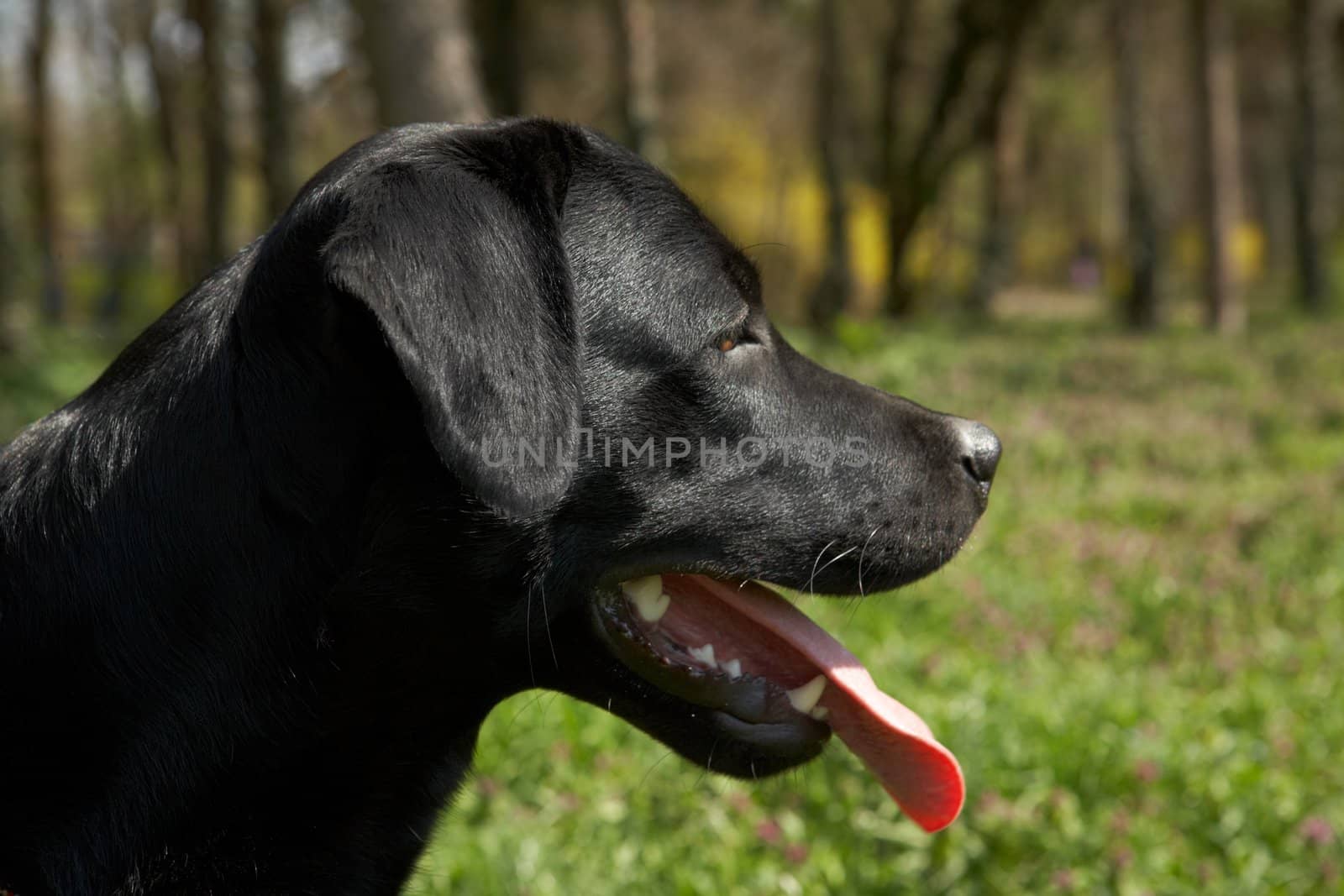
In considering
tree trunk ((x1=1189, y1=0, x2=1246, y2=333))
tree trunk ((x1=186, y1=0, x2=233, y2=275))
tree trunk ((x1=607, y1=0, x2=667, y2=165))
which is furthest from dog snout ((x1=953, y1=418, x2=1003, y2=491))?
tree trunk ((x1=186, y1=0, x2=233, y2=275))

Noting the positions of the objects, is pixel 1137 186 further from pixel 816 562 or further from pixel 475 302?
pixel 475 302

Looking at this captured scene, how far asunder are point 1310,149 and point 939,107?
17.4 feet

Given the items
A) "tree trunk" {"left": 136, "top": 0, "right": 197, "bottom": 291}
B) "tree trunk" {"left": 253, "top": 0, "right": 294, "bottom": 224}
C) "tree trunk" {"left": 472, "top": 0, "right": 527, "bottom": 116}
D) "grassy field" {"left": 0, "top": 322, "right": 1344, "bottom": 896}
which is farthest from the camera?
"tree trunk" {"left": 136, "top": 0, "right": 197, "bottom": 291}

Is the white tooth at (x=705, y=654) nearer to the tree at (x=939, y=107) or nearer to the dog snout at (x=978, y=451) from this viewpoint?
the dog snout at (x=978, y=451)

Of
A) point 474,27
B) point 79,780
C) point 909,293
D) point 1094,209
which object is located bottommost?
point 1094,209

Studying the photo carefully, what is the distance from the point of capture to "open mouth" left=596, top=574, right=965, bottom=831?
225cm

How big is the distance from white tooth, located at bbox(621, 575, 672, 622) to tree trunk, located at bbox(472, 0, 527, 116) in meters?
14.8

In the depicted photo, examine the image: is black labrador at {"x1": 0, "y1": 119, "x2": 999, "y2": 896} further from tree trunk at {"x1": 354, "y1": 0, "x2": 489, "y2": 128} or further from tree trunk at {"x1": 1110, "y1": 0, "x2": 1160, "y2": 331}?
tree trunk at {"x1": 1110, "y1": 0, "x2": 1160, "y2": 331}

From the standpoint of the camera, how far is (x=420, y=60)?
6410mm

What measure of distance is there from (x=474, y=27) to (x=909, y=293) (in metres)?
7.84

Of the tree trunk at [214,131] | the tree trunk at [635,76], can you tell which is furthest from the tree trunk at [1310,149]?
the tree trunk at [214,131]

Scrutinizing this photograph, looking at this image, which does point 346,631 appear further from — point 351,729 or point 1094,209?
point 1094,209

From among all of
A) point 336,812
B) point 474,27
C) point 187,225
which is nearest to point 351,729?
point 336,812

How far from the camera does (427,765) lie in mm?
2150
